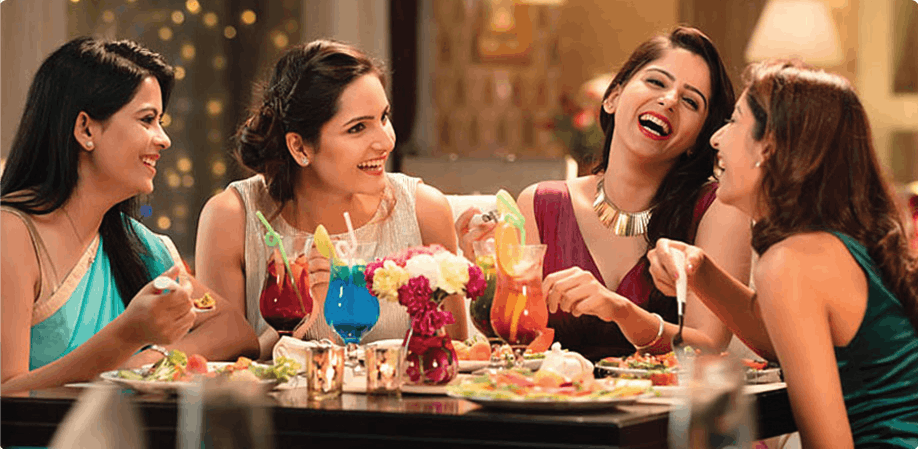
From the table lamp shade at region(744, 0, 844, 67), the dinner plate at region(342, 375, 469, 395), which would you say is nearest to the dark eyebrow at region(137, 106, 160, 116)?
the dinner plate at region(342, 375, 469, 395)

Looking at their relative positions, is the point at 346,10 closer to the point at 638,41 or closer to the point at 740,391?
the point at 638,41

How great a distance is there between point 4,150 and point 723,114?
303 cm

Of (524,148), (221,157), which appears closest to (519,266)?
(221,157)

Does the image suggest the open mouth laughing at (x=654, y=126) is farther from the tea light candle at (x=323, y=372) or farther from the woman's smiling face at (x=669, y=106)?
the tea light candle at (x=323, y=372)

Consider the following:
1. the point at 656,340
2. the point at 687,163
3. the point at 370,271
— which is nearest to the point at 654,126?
the point at 687,163

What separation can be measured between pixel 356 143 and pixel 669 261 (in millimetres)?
1072

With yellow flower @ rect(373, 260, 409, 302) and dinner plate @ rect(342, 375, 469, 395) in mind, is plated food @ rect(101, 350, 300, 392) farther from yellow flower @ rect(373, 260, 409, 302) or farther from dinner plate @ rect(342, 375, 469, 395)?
yellow flower @ rect(373, 260, 409, 302)

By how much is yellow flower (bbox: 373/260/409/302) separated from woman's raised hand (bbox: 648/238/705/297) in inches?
19.5

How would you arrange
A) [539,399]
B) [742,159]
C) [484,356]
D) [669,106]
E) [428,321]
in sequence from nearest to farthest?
1. [539,399]
2. [428,321]
3. [742,159]
4. [484,356]
5. [669,106]

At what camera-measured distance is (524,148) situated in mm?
8422

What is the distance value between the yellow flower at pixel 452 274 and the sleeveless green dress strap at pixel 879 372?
2.16 feet

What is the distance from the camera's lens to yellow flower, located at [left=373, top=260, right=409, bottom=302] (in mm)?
2273

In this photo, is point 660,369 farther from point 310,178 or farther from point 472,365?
point 310,178

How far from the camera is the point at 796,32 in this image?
7.23 meters
